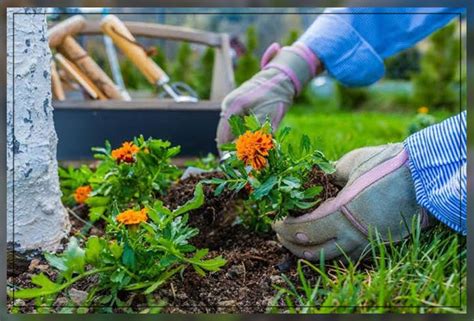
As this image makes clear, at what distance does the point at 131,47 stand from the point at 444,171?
3.27 feet

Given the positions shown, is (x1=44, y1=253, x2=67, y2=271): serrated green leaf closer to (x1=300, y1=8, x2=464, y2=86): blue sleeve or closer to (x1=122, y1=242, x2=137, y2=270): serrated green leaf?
(x1=122, y1=242, x2=137, y2=270): serrated green leaf

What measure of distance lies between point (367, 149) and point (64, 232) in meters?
0.50

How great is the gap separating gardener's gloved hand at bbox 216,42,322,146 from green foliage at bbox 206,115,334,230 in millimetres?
221

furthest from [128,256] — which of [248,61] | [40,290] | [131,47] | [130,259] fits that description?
[248,61]

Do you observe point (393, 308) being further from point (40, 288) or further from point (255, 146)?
point (40, 288)

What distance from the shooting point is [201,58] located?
3.21 m

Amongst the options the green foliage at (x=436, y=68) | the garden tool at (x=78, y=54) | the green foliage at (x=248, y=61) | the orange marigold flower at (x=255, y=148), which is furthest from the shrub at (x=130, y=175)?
the green foliage at (x=436, y=68)

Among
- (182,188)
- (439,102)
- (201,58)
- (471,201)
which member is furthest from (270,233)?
(439,102)

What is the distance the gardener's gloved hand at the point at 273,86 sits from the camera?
136 cm

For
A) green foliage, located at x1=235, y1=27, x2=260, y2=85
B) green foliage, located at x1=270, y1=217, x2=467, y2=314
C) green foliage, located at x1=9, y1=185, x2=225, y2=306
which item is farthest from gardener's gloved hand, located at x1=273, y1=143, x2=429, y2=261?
green foliage, located at x1=235, y1=27, x2=260, y2=85

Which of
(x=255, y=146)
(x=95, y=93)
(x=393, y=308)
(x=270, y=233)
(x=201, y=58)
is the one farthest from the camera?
(x=201, y=58)

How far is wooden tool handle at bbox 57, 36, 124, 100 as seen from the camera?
5.49ft

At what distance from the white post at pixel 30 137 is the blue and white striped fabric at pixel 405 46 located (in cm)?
44

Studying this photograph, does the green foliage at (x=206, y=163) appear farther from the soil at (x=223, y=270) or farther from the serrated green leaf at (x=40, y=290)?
the serrated green leaf at (x=40, y=290)
